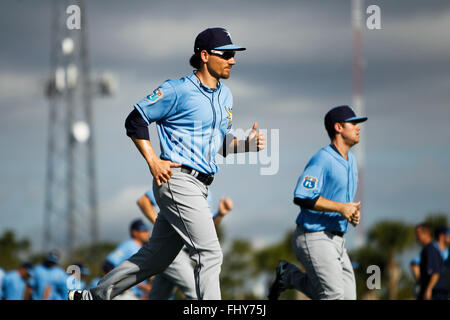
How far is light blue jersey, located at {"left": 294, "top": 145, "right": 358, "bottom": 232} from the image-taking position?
6.73m

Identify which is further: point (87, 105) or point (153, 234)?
point (87, 105)

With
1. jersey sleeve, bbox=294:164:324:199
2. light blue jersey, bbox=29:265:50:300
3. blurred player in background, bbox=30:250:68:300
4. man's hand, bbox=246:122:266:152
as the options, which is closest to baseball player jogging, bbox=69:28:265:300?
man's hand, bbox=246:122:266:152

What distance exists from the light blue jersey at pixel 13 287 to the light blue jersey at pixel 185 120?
34.4 feet

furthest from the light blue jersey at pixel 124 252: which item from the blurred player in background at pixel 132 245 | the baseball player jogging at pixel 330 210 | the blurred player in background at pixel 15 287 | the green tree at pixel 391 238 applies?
the green tree at pixel 391 238

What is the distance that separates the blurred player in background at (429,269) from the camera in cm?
1055

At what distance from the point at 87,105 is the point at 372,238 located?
2237cm

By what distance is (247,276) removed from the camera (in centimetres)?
7131

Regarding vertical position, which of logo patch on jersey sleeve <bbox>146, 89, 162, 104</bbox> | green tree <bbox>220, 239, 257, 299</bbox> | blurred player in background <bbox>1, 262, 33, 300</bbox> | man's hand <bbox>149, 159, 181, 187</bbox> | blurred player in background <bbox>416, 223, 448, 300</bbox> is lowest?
green tree <bbox>220, 239, 257, 299</bbox>

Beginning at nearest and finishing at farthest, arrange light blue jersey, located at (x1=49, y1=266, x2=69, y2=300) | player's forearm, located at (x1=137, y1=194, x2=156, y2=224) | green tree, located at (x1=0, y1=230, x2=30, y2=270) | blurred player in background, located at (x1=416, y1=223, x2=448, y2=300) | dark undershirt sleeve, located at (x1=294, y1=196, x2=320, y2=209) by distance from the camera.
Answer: dark undershirt sleeve, located at (x1=294, y1=196, x2=320, y2=209) → player's forearm, located at (x1=137, y1=194, x2=156, y2=224) → blurred player in background, located at (x1=416, y1=223, x2=448, y2=300) → light blue jersey, located at (x1=49, y1=266, x2=69, y2=300) → green tree, located at (x1=0, y1=230, x2=30, y2=270)

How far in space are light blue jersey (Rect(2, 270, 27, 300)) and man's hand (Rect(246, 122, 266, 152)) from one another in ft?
34.1

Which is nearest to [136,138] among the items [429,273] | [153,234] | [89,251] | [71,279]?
[153,234]

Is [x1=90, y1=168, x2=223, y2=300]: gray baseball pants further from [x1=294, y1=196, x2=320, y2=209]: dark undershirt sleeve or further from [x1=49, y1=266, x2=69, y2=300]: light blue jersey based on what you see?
[x1=49, y1=266, x2=69, y2=300]: light blue jersey

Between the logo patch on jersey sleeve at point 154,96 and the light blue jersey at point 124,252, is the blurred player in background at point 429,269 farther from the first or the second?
the logo patch on jersey sleeve at point 154,96
